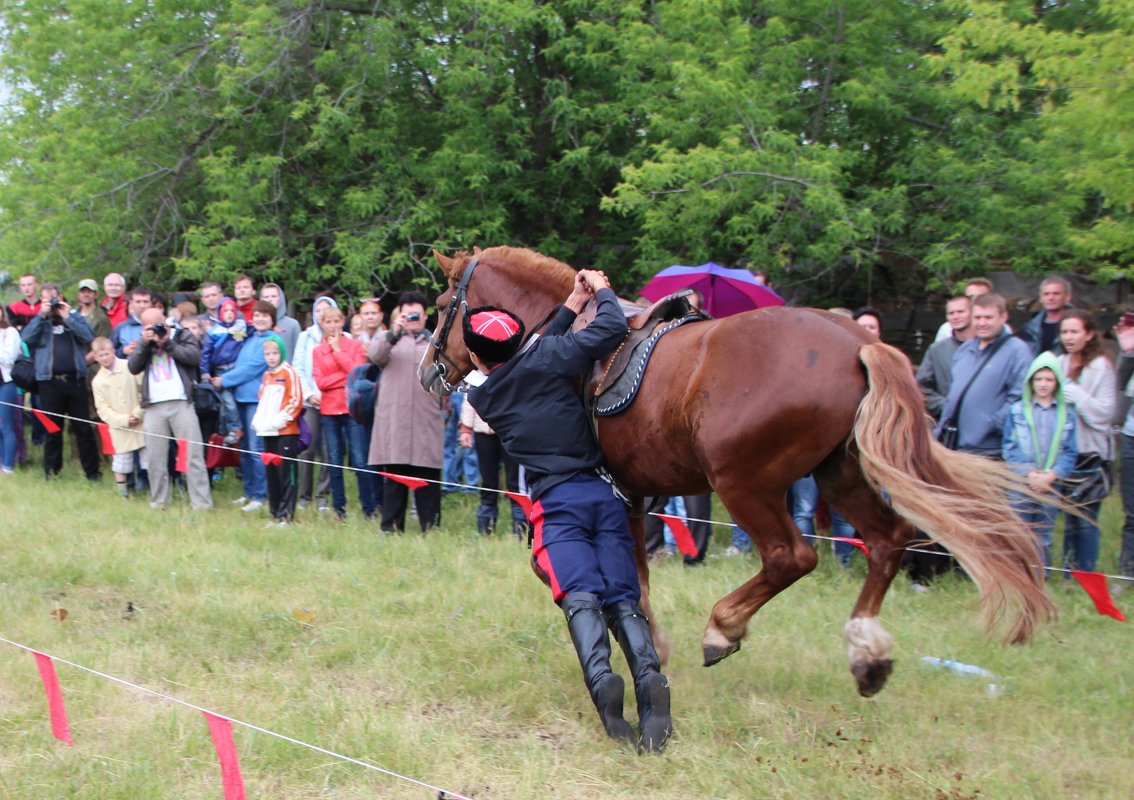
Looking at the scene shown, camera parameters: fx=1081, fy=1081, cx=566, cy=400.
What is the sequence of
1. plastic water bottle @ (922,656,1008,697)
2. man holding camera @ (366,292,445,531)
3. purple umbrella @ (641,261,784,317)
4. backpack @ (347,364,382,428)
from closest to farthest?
plastic water bottle @ (922,656,1008,697) < purple umbrella @ (641,261,784,317) < man holding camera @ (366,292,445,531) < backpack @ (347,364,382,428)

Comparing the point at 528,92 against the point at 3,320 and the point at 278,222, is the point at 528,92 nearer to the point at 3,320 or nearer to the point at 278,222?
the point at 278,222

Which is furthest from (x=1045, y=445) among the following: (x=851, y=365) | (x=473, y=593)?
(x=473, y=593)

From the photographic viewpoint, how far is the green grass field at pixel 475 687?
425 cm

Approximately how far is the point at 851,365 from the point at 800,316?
323 millimetres

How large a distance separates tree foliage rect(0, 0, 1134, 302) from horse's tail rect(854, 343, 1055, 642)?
5796mm

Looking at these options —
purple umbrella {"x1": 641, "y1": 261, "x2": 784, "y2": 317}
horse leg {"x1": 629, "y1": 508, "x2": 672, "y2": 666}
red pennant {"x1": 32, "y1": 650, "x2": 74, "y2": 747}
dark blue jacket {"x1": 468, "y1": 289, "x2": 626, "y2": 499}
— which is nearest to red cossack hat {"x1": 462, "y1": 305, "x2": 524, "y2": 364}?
dark blue jacket {"x1": 468, "y1": 289, "x2": 626, "y2": 499}

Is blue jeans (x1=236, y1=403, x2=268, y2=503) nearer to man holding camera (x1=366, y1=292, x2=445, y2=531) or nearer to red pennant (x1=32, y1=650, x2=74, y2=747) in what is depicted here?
man holding camera (x1=366, y1=292, x2=445, y2=531)

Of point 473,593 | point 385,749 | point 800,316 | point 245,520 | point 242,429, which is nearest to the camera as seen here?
point 385,749

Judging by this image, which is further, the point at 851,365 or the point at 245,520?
the point at 245,520

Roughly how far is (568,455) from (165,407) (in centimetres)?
606

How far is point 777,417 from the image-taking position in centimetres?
459

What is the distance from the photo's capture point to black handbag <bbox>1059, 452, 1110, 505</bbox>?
23.4 ft

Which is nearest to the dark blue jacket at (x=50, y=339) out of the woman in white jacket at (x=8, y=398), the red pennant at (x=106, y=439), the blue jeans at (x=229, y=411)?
the woman in white jacket at (x=8, y=398)

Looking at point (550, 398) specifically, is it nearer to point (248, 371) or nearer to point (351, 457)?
point (351, 457)
